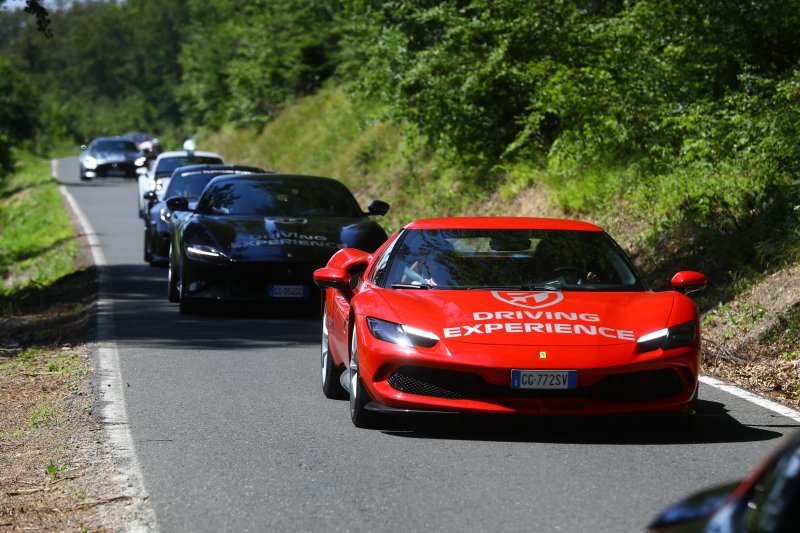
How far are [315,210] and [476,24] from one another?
5.98 metres

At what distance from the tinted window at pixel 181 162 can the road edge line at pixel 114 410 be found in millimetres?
10534

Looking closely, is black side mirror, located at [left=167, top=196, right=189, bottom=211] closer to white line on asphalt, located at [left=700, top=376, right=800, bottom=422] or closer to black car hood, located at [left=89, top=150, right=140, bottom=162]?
white line on asphalt, located at [left=700, top=376, right=800, bottom=422]

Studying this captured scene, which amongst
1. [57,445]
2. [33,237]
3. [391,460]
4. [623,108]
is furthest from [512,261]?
[33,237]

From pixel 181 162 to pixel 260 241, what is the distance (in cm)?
1381

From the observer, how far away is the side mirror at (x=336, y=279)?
8.90 m

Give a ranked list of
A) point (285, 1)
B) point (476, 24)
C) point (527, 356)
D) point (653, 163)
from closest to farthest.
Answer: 1. point (527, 356)
2. point (653, 163)
3. point (476, 24)
4. point (285, 1)

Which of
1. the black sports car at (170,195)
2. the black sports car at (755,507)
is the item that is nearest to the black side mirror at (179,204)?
the black sports car at (170,195)

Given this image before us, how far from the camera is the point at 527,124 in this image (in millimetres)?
20969

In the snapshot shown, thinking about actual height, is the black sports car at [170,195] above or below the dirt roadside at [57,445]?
below

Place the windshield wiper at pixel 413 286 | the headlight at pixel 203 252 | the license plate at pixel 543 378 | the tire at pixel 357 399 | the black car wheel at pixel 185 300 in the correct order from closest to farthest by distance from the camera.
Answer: the license plate at pixel 543 378, the tire at pixel 357 399, the windshield wiper at pixel 413 286, the headlight at pixel 203 252, the black car wheel at pixel 185 300

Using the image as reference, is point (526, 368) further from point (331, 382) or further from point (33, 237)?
point (33, 237)

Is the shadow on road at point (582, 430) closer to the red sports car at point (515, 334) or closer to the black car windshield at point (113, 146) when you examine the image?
the red sports car at point (515, 334)

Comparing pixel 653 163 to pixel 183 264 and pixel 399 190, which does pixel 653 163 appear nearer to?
pixel 183 264

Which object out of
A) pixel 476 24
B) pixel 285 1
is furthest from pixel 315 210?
pixel 285 1
